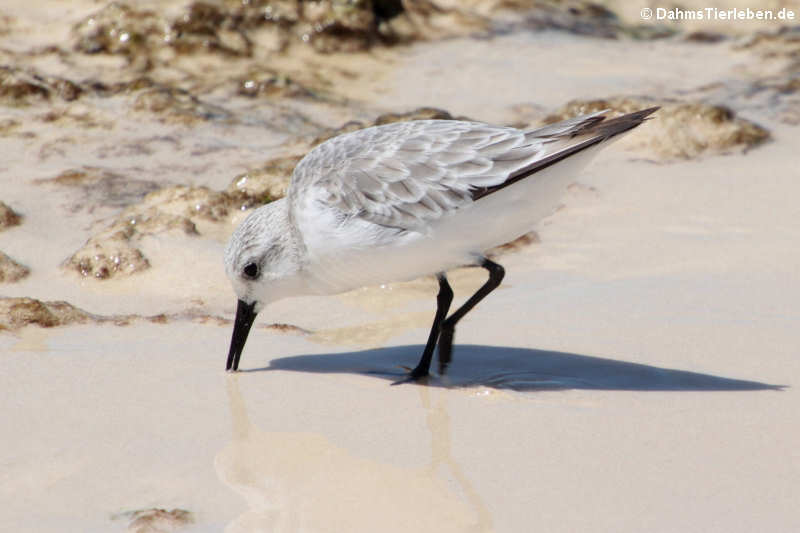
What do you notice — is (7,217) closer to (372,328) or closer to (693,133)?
(372,328)

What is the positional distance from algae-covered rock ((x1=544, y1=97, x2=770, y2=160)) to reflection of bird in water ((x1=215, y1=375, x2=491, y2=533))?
13.5ft

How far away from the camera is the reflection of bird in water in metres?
3.60

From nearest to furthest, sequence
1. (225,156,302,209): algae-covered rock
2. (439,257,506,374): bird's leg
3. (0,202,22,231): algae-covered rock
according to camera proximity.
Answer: (439,257,506,374): bird's leg, (0,202,22,231): algae-covered rock, (225,156,302,209): algae-covered rock

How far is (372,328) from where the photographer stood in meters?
5.67

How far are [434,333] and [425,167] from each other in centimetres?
77

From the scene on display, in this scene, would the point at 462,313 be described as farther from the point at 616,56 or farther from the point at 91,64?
the point at 616,56

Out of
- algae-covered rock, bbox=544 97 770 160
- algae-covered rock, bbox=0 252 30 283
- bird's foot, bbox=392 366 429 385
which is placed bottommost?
bird's foot, bbox=392 366 429 385

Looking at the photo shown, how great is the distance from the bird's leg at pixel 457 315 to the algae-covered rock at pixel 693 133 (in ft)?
9.68

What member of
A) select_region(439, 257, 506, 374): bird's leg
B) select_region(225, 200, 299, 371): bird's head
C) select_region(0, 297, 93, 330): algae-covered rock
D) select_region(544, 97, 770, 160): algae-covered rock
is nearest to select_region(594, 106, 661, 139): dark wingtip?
select_region(439, 257, 506, 374): bird's leg

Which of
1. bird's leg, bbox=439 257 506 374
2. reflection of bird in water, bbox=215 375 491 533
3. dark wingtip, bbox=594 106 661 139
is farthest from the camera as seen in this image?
bird's leg, bbox=439 257 506 374

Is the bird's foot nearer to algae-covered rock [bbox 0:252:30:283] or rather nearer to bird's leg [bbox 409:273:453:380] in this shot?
bird's leg [bbox 409:273:453:380]

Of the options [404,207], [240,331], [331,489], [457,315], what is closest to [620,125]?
[404,207]

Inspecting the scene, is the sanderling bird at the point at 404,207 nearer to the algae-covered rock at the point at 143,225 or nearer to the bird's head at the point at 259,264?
the bird's head at the point at 259,264

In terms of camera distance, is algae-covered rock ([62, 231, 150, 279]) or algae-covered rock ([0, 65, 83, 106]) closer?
algae-covered rock ([62, 231, 150, 279])
